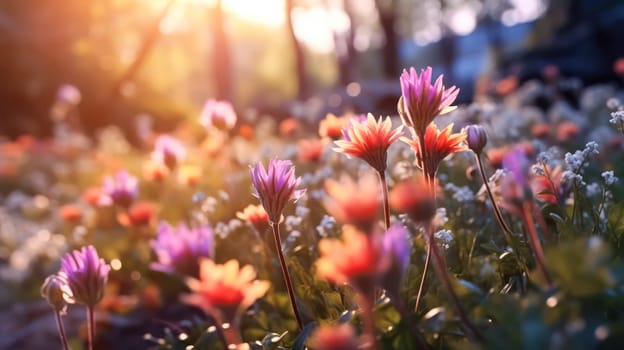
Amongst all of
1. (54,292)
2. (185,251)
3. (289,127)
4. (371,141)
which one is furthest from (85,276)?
(289,127)

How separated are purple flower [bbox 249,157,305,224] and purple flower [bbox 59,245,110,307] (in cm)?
38

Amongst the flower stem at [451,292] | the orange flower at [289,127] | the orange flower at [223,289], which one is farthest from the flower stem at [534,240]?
the orange flower at [289,127]

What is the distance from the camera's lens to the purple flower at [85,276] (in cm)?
157

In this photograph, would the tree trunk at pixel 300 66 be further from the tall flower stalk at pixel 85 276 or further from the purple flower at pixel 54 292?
the tall flower stalk at pixel 85 276

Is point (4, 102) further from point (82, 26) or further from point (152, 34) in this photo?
point (152, 34)

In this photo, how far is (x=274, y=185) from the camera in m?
1.54

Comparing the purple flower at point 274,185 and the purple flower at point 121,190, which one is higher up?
the purple flower at point 121,190

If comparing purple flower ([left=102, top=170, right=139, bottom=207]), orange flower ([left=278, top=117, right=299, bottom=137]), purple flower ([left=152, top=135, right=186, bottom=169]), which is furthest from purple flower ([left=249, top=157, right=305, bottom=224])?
orange flower ([left=278, top=117, right=299, bottom=137])

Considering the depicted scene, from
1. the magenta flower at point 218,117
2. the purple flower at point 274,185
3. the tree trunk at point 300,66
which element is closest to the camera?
the purple flower at point 274,185

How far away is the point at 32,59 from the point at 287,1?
5434 millimetres

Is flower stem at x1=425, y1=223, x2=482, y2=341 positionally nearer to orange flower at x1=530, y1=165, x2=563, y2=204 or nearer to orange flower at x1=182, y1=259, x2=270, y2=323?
orange flower at x1=182, y1=259, x2=270, y2=323

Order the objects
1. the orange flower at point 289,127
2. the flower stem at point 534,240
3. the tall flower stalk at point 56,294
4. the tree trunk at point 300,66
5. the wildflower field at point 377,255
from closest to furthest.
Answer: the wildflower field at point 377,255 < the flower stem at point 534,240 < the tall flower stalk at point 56,294 < the orange flower at point 289,127 < the tree trunk at point 300,66

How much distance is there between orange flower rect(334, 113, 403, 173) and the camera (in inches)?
62.2

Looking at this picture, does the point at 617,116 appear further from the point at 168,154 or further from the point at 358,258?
the point at 168,154
